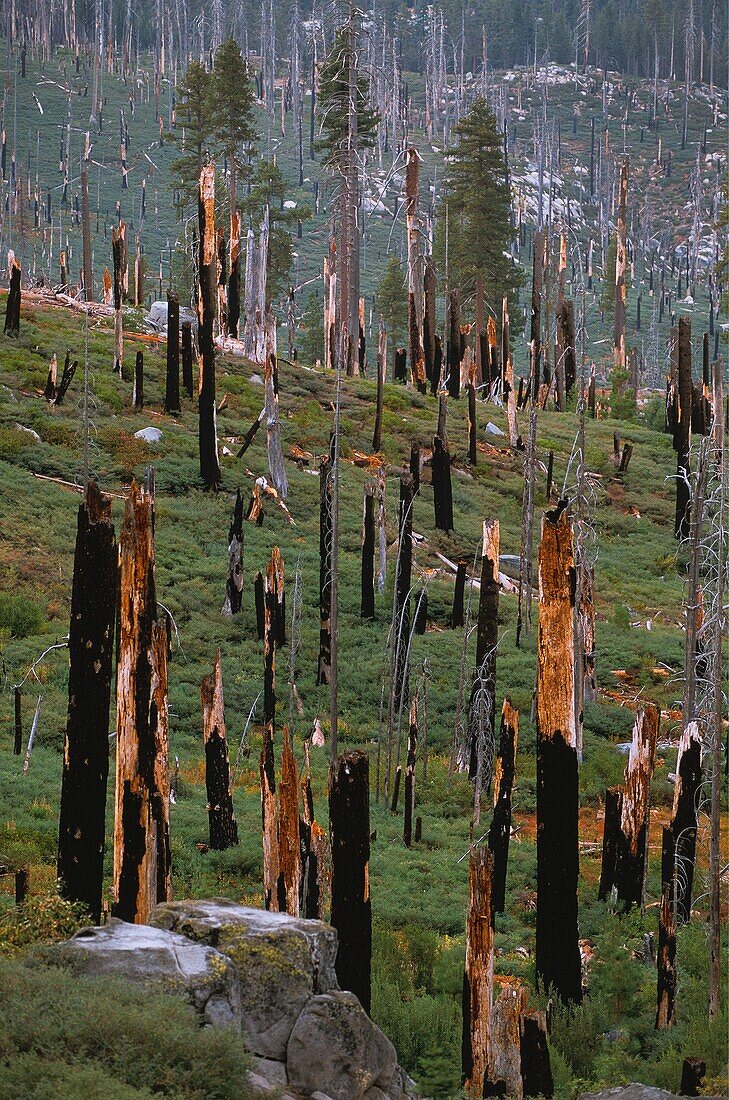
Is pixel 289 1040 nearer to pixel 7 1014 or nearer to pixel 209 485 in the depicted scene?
pixel 7 1014

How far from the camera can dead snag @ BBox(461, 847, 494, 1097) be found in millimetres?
10055

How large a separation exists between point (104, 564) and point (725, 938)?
8.31m

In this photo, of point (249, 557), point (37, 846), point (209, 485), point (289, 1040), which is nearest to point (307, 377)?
point (209, 485)

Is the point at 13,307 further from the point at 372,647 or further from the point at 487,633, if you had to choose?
the point at 487,633

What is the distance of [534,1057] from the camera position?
9.60 m

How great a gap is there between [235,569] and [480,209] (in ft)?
102

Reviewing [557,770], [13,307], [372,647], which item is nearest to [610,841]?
[557,770]

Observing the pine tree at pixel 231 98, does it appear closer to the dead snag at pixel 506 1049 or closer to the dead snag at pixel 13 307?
the dead snag at pixel 13 307

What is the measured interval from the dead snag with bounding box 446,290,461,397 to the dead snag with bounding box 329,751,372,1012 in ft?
103

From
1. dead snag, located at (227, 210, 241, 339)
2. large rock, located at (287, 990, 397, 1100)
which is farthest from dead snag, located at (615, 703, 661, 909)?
dead snag, located at (227, 210, 241, 339)

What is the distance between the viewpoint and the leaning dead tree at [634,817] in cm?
1405

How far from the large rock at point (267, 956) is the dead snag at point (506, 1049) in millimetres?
1780

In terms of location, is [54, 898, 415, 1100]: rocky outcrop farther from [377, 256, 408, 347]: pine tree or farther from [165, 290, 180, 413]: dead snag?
[377, 256, 408, 347]: pine tree

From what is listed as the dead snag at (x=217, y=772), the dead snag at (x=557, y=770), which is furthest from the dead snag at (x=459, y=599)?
the dead snag at (x=557, y=770)
